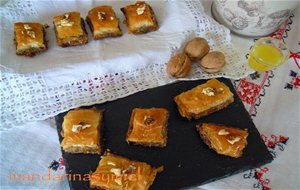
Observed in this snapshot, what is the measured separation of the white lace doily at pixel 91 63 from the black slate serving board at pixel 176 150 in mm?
64

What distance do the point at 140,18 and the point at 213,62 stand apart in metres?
0.29

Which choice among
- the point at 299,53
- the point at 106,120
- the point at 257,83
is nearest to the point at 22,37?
the point at 106,120

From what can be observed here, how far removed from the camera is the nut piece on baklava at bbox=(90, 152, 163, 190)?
88cm

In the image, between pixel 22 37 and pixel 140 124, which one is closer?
pixel 140 124

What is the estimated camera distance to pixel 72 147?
3.11ft

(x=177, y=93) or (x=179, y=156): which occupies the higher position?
(x=177, y=93)

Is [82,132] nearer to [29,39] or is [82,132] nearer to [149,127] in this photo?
[149,127]

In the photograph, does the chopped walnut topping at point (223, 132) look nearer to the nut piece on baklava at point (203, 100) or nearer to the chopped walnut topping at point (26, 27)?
the nut piece on baklava at point (203, 100)

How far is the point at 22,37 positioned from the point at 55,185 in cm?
49

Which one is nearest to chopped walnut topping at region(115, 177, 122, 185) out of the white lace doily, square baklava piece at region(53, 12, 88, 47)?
the white lace doily

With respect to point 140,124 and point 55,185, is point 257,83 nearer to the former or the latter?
point 140,124

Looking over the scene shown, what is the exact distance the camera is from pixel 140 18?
118cm

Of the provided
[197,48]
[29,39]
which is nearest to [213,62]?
[197,48]

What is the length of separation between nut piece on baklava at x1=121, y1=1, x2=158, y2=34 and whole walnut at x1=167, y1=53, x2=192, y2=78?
158mm
